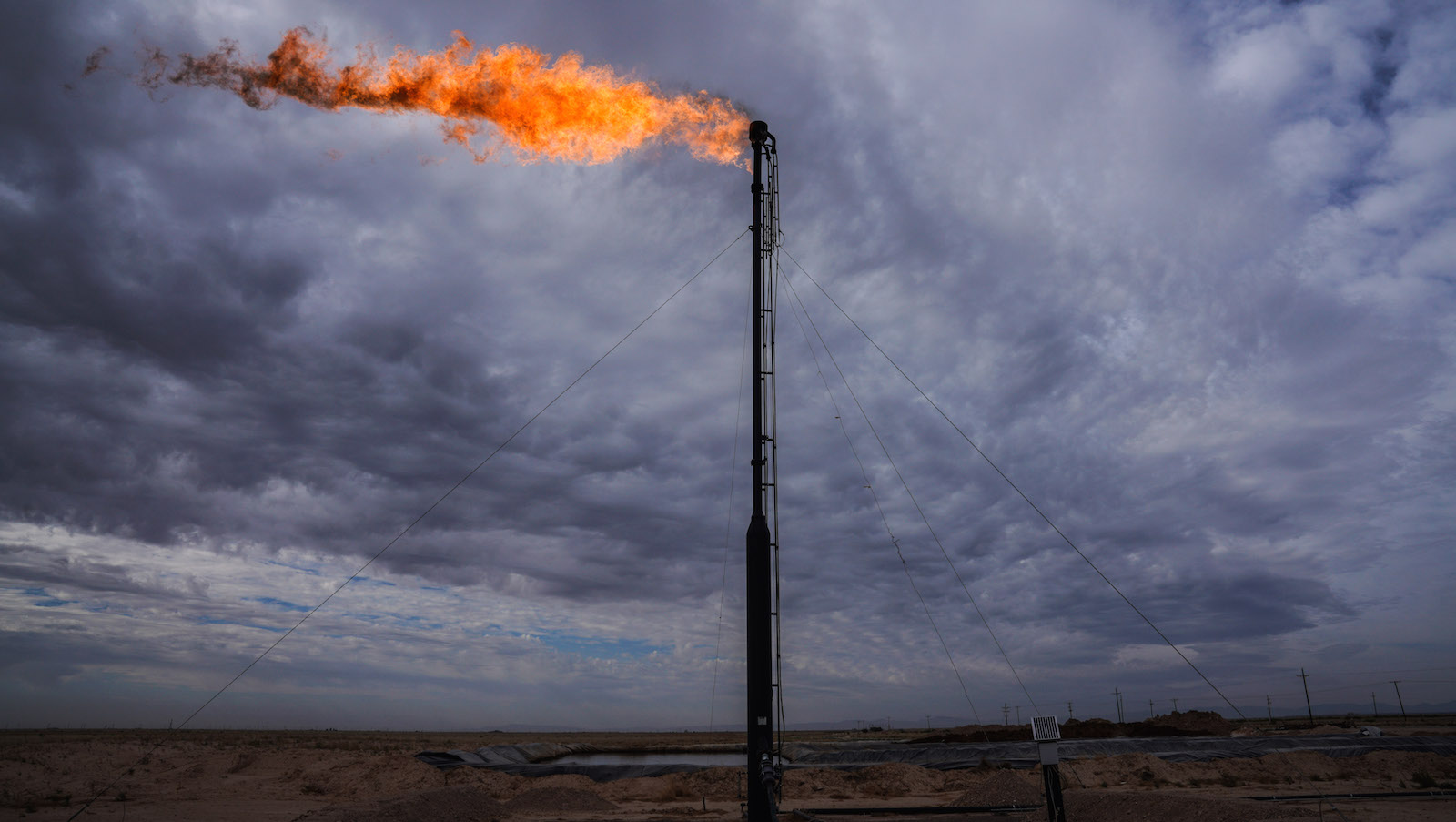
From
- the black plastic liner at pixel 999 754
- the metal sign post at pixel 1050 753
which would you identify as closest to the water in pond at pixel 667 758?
the black plastic liner at pixel 999 754

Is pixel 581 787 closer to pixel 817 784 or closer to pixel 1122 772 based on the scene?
pixel 817 784

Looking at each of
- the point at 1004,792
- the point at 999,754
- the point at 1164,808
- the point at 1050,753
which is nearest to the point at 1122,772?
the point at 999,754

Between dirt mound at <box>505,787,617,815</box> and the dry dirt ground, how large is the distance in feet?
0.22

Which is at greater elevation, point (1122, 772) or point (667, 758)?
point (1122, 772)

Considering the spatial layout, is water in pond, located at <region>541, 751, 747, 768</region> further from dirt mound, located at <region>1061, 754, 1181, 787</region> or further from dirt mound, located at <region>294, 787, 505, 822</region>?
dirt mound, located at <region>294, 787, 505, 822</region>

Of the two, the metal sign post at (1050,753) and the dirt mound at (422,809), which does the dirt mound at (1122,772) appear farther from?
the dirt mound at (422,809)

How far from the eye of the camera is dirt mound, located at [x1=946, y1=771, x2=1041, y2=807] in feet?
78.6

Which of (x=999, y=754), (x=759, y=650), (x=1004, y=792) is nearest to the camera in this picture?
(x=759, y=650)

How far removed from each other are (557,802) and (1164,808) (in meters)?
20.1

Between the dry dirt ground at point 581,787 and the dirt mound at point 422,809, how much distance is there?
5 cm

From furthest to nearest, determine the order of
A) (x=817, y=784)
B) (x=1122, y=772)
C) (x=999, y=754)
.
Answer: (x=999, y=754) < (x=817, y=784) < (x=1122, y=772)

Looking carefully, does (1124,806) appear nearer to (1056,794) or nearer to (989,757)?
(1056,794)

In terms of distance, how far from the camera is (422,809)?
22266mm

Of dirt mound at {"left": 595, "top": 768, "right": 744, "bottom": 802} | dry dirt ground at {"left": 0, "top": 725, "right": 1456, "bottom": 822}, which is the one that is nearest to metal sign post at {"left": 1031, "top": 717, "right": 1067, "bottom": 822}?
dry dirt ground at {"left": 0, "top": 725, "right": 1456, "bottom": 822}
